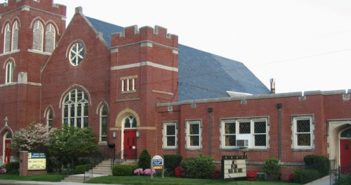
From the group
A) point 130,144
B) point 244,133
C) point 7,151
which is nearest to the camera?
point 244,133

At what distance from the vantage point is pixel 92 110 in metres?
42.6

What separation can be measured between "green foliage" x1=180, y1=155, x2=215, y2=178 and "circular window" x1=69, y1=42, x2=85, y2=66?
16.6 m

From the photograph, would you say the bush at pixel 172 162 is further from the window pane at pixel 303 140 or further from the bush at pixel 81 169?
the window pane at pixel 303 140

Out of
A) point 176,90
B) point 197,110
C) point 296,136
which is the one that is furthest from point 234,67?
point 296,136

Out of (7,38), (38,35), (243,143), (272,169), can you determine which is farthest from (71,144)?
(272,169)

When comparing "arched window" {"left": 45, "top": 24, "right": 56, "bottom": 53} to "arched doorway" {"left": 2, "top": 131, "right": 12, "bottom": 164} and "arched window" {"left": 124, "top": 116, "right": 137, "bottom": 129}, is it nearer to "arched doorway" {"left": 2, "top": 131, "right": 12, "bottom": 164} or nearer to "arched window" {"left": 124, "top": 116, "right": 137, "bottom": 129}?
"arched doorway" {"left": 2, "top": 131, "right": 12, "bottom": 164}

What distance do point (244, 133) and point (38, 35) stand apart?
23977mm

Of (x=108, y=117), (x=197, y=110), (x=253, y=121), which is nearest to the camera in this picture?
(x=253, y=121)

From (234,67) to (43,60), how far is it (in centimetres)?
2164

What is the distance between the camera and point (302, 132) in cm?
3077

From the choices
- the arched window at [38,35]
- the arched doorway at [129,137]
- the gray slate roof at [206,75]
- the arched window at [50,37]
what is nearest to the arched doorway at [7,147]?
the arched window at [38,35]

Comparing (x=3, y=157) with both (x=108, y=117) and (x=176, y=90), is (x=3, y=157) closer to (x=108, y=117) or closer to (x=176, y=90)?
(x=108, y=117)

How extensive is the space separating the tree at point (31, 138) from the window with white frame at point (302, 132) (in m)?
21.8

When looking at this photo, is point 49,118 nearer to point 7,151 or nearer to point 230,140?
point 7,151
